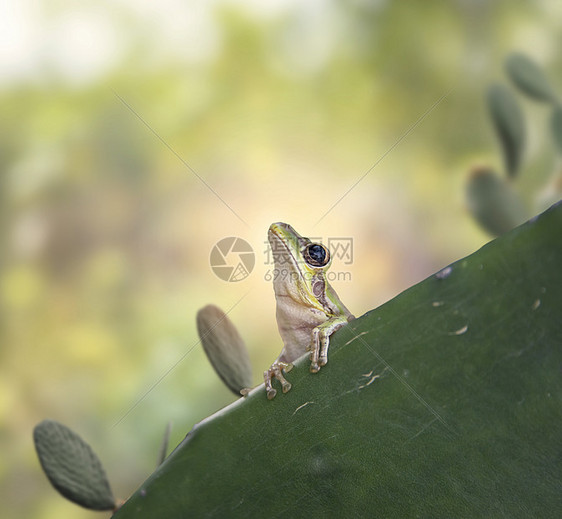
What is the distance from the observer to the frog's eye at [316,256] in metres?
1.10

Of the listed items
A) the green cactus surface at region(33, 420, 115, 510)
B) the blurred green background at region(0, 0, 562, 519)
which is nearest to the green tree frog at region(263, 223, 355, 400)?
the green cactus surface at region(33, 420, 115, 510)

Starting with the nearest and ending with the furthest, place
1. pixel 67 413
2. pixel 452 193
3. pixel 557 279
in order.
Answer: pixel 557 279, pixel 67 413, pixel 452 193

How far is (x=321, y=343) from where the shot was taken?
78cm

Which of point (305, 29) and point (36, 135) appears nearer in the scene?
point (36, 135)

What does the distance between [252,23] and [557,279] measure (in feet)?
10.2

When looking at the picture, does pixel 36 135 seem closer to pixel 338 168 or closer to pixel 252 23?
pixel 252 23

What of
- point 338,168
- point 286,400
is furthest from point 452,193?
point 286,400

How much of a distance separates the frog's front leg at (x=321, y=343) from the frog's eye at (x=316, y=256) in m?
0.16

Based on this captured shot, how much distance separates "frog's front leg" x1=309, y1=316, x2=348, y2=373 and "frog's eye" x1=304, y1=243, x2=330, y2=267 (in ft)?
0.54

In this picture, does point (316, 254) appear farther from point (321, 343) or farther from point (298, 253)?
point (321, 343)

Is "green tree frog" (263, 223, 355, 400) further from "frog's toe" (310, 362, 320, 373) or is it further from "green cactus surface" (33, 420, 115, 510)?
"frog's toe" (310, 362, 320, 373)

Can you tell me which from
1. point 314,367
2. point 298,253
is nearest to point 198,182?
point 298,253

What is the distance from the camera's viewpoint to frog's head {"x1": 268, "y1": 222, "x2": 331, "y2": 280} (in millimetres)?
1097

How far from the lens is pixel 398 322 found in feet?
1.44
